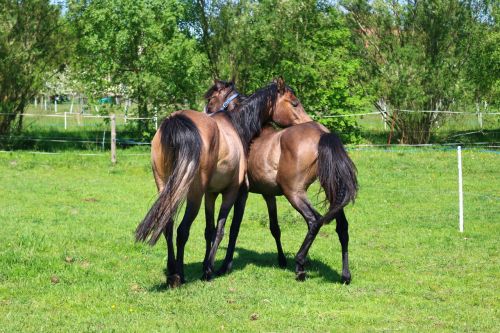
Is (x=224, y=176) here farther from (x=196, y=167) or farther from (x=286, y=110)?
(x=286, y=110)

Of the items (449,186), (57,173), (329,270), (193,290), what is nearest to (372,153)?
(449,186)

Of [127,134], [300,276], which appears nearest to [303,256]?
[300,276]

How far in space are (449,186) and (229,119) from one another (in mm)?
9737

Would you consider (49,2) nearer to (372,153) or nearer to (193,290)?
(372,153)

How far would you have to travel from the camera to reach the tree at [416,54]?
26.3 meters

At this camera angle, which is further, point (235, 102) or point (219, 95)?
point (219, 95)

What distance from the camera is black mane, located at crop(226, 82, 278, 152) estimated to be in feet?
28.7

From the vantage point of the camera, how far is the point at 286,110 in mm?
9258

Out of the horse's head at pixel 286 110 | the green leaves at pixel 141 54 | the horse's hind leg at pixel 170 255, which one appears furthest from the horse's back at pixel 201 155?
the green leaves at pixel 141 54

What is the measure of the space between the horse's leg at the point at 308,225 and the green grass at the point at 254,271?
190 millimetres

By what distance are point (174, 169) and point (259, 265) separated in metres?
2.39

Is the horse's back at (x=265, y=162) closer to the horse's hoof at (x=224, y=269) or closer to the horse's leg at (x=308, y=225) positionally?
the horse's leg at (x=308, y=225)

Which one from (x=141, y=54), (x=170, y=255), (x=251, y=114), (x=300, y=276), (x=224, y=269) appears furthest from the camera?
(x=141, y=54)

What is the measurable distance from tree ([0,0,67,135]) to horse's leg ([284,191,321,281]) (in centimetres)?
1647
